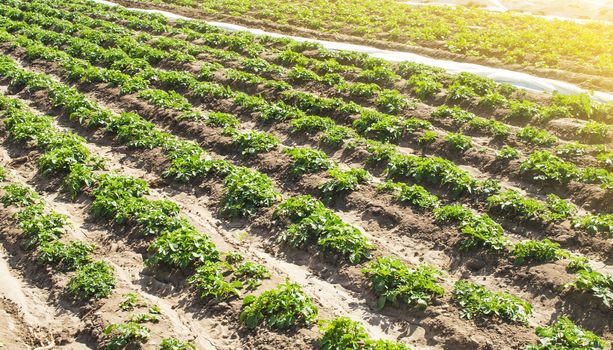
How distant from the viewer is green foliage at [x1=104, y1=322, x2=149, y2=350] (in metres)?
7.17

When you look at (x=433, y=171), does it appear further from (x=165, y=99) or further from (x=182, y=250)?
(x=165, y=99)

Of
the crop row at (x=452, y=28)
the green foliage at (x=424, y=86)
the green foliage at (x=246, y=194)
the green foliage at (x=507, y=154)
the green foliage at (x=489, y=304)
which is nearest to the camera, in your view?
the green foliage at (x=489, y=304)

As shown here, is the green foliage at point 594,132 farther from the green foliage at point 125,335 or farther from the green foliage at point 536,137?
the green foliage at point 125,335

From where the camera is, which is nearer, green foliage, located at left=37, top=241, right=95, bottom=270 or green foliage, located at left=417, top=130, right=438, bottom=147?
green foliage, located at left=37, top=241, right=95, bottom=270

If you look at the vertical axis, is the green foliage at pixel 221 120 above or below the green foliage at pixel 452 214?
above

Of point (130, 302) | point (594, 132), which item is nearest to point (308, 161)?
point (130, 302)

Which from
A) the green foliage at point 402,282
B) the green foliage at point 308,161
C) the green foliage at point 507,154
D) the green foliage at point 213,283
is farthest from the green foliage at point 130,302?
the green foliage at point 507,154

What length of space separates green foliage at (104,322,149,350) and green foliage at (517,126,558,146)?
945 cm

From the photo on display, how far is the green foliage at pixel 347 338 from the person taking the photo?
695cm

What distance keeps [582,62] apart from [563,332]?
559 inches

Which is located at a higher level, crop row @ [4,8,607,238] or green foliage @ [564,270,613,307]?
crop row @ [4,8,607,238]

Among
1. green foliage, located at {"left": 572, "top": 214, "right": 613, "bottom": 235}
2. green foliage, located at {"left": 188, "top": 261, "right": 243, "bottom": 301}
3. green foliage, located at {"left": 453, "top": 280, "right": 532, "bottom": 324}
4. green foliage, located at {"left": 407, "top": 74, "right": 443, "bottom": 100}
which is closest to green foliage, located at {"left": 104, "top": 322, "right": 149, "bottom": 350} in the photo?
green foliage, located at {"left": 188, "top": 261, "right": 243, "bottom": 301}

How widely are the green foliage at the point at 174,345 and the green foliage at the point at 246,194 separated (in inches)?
136

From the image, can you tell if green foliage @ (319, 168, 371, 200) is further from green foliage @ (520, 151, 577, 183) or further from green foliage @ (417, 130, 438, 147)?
green foliage @ (520, 151, 577, 183)
